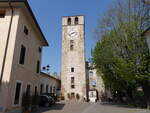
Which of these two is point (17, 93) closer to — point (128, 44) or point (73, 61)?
point (128, 44)

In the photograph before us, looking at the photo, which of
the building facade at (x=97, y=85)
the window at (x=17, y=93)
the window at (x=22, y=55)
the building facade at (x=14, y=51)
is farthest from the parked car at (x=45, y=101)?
the building facade at (x=97, y=85)

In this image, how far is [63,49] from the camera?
34.5 m

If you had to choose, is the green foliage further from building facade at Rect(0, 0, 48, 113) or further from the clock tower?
the clock tower

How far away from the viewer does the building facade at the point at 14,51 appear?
28.3 feet

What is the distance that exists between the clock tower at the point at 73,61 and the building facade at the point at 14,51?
2068 cm

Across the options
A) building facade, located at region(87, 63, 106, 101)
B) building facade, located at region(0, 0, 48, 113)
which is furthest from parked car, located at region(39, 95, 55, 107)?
building facade, located at region(87, 63, 106, 101)

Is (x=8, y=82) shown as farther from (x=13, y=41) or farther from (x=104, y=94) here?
(x=104, y=94)

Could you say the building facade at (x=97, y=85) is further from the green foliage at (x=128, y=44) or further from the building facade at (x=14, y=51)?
the building facade at (x=14, y=51)

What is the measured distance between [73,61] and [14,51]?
79.6ft

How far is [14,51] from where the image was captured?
9.20 metres

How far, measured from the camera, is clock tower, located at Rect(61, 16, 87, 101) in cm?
3150

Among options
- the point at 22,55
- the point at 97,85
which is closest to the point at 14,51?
the point at 22,55

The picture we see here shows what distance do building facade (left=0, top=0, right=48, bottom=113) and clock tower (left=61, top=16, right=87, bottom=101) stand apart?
20.7m

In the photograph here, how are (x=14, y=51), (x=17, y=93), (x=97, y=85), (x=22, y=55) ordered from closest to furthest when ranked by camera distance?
(x=14, y=51) → (x=17, y=93) → (x=22, y=55) → (x=97, y=85)
